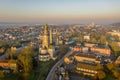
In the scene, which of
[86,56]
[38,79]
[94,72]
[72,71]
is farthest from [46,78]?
[86,56]

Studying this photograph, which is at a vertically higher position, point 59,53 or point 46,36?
point 46,36

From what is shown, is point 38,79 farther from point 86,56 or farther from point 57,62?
point 86,56

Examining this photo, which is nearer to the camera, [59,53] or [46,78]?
[46,78]

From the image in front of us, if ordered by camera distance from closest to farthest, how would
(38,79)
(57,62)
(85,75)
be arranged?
1. (38,79)
2. (85,75)
3. (57,62)

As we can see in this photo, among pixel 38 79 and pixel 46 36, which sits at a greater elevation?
pixel 46 36

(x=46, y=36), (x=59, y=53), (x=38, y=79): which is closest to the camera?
(x=38, y=79)

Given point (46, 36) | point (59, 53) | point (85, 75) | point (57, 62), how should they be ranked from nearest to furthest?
Answer: point (85, 75)
point (57, 62)
point (46, 36)
point (59, 53)

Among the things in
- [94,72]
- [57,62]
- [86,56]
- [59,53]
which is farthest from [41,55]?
[94,72]

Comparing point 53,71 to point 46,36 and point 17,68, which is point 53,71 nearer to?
point 17,68

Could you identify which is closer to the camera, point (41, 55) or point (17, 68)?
point (17, 68)
